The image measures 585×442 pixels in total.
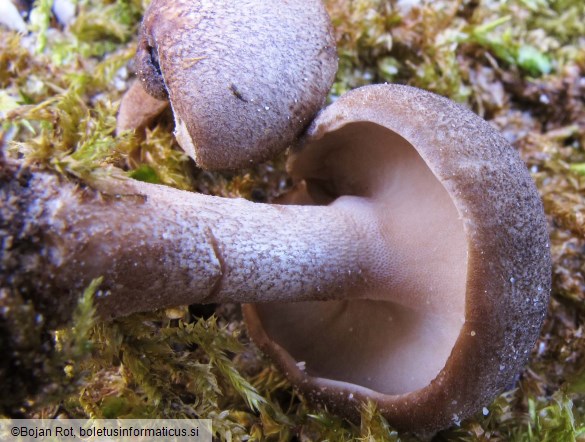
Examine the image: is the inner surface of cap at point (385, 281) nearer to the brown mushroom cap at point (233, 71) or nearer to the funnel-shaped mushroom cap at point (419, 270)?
the funnel-shaped mushroom cap at point (419, 270)

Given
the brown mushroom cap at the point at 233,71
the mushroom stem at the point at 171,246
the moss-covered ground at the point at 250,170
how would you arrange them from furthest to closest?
the brown mushroom cap at the point at 233,71 → the moss-covered ground at the point at 250,170 → the mushroom stem at the point at 171,246

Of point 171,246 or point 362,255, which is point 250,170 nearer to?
point 362,255

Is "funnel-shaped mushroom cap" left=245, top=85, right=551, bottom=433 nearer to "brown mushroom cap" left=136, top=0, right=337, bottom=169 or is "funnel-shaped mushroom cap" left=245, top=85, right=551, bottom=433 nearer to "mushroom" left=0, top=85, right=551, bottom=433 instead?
"mushroom" left=0, top=85, right=551, bottom=433

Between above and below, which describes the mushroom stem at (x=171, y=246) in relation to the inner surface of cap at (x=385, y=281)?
above

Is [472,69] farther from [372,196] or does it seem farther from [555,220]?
[372,196]

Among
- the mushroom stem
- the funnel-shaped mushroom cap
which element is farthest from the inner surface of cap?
the mushroom stem

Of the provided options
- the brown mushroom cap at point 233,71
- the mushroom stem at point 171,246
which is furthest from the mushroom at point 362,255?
the brown mushroom cap at point 233,71

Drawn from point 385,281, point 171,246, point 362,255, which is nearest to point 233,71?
point 171,246
